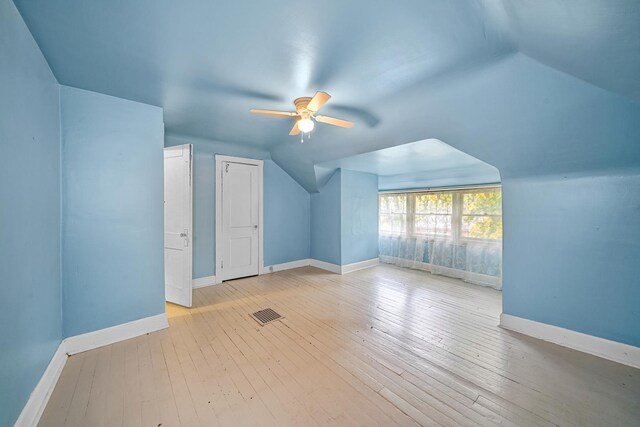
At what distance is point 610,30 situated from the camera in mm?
1235

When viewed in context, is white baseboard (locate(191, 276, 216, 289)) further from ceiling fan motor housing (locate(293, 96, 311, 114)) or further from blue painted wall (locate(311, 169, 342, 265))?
ceiling fan motor housing (locate(293, 96, 311, 114))

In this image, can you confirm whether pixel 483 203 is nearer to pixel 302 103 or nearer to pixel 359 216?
pixel 359 216

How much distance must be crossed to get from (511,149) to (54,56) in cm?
401

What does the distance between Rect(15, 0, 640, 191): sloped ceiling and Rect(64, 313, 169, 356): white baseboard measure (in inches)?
92.2

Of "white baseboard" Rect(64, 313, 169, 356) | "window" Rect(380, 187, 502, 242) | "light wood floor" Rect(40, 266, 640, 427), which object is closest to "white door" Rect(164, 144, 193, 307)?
"light wood floor" Rect(40, 266, 640, 427)

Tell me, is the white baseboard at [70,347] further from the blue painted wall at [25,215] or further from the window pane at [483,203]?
the window pane at [483,203]

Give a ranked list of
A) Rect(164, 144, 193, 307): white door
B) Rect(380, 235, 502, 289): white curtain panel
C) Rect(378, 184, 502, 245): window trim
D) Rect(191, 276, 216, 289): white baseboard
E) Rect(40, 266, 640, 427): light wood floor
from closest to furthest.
→ Rect(40, 266, 640, 427): light wood floor < Rect(164, 144, 193, 307): white door < Rect(191, 276, 216, 289): white baseboard < Rect(380, 235, 502, 289): white curtain panel < Rect(378, 184, 502, 245): window trim

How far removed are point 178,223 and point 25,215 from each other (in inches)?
65.4

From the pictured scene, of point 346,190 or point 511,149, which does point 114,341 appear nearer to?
point 346,190

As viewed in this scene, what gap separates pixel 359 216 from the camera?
5191 mm

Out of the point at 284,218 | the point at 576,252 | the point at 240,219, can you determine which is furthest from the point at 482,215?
the point at 240,219

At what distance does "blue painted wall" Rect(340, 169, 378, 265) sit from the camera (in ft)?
16.0

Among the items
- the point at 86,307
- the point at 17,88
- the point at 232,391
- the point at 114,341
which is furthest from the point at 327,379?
the point at 17,88

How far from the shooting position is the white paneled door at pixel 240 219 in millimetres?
4293
